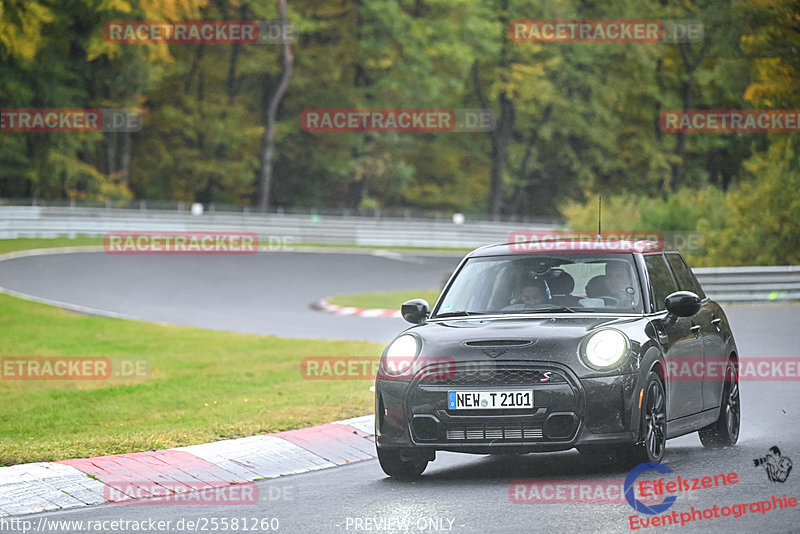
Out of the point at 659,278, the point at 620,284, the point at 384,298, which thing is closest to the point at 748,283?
the point at 384,298

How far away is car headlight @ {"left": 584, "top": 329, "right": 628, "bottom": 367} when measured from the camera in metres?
8.33

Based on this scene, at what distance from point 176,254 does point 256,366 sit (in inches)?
863

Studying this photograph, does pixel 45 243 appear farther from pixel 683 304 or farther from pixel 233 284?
pixel 683 304

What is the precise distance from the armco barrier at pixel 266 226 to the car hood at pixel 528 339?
37096mm

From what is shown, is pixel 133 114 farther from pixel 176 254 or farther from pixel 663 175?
pixel 663 175

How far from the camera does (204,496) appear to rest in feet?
27.8

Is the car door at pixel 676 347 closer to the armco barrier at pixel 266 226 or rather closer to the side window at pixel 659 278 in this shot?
the side window at pixel 659 278

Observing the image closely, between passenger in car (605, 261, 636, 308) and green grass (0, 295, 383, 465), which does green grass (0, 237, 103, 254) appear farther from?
passenger in car (605, 261, 636, 308)

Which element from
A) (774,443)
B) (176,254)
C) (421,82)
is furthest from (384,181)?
(774,443)

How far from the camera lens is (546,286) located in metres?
9.56

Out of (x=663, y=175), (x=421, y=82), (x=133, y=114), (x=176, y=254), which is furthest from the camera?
(x=663, y=175)

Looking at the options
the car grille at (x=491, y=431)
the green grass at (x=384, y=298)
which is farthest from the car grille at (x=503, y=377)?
the green grass at (x=384, y=298)

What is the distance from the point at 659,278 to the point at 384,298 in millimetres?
21141

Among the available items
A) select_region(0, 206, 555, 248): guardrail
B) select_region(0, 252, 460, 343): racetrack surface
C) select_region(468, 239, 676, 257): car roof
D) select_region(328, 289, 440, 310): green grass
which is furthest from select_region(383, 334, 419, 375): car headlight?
select_region(0, 206, 555, 248): guardrail
